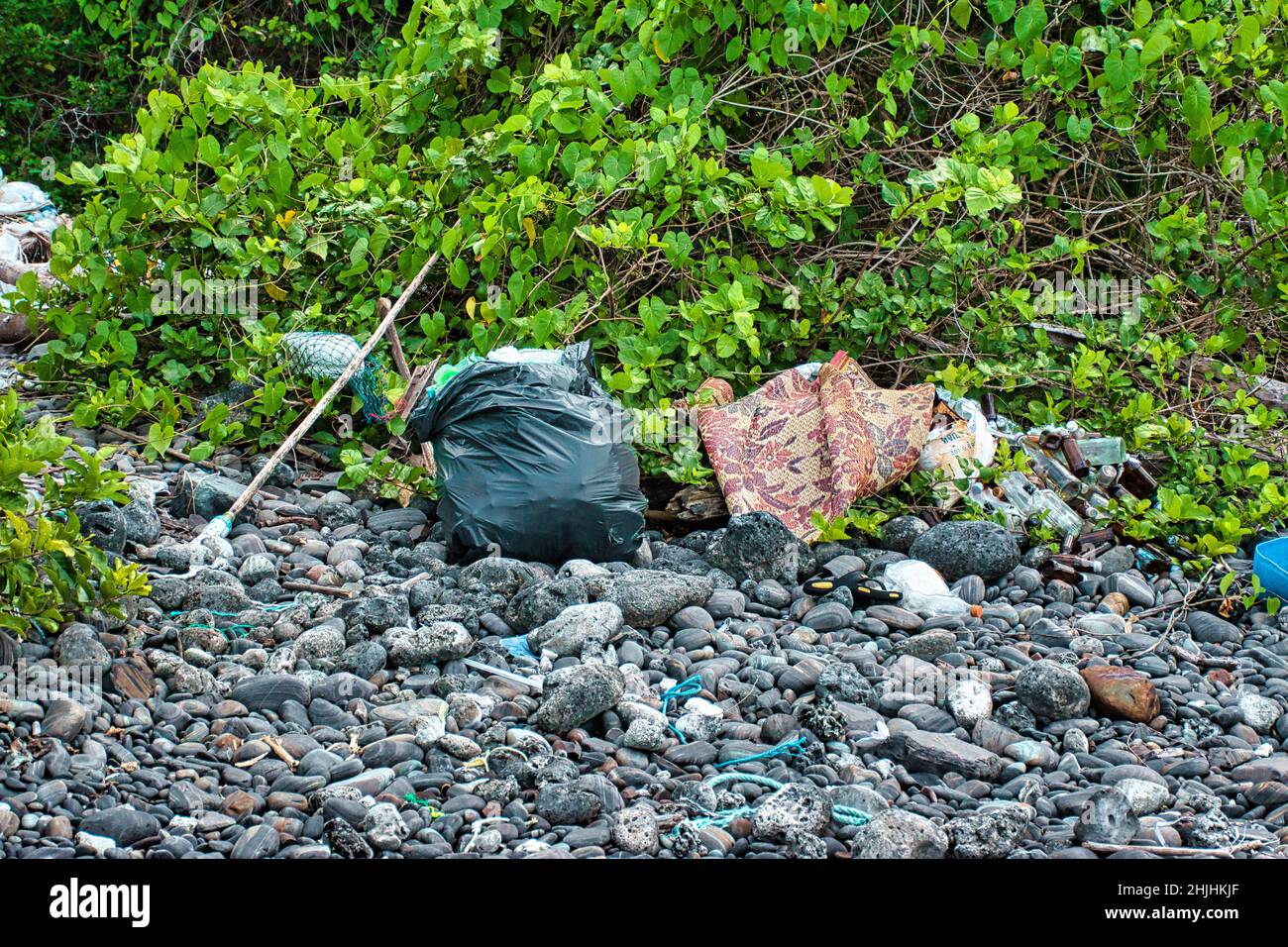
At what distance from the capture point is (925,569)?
3.46m

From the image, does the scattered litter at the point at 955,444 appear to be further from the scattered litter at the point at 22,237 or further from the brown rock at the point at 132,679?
the scattered litter at the point at 22,237

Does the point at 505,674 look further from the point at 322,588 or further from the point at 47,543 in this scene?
the point at 47,543

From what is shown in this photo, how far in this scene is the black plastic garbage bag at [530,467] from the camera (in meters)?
3.59

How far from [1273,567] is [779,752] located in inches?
68.2

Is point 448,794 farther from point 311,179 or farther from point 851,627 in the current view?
point 311,179

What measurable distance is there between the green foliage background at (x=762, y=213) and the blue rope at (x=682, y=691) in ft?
4.19

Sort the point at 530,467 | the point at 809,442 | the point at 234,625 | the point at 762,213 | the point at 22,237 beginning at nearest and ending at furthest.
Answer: the point at 234,625
the point at 530,467
the point at 809,442
the point at 762,213
the point at 22,237

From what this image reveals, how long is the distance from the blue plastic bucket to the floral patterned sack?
106cm

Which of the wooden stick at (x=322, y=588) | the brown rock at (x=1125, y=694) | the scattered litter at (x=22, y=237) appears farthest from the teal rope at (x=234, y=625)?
the scattered litter at (x=22, y=237)

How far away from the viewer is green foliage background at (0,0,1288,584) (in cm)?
420

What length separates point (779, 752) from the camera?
2521 mm

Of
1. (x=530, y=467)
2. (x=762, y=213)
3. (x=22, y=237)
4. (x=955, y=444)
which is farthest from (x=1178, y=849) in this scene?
(x=22, y=237)
